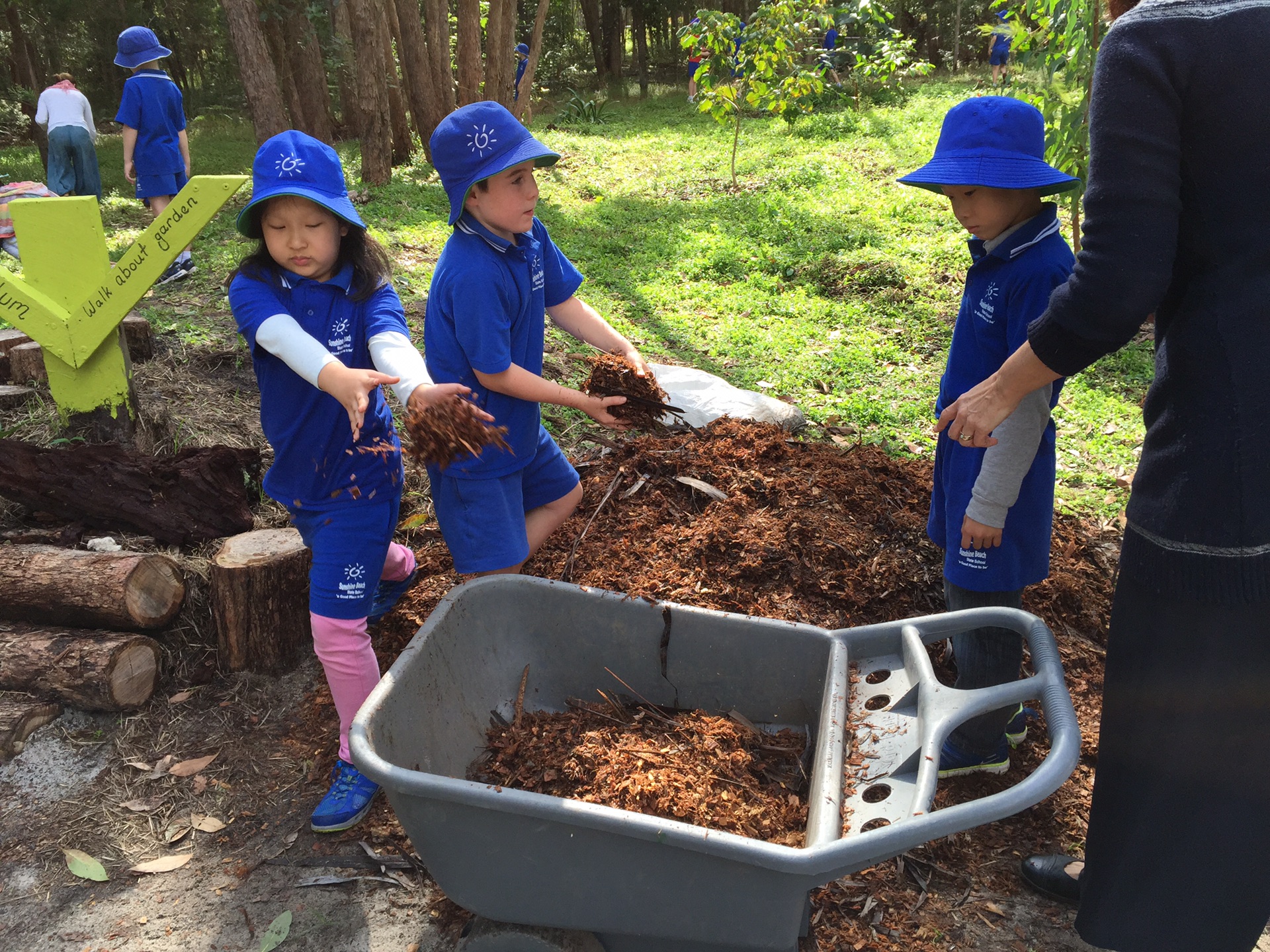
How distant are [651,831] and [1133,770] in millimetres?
1039

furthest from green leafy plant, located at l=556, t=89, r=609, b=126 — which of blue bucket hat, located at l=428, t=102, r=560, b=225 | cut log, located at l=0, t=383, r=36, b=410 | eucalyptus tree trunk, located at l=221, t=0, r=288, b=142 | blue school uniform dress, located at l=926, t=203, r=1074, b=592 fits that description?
blue school uniform dress, located at l=926, t=203, r=1074, b=592

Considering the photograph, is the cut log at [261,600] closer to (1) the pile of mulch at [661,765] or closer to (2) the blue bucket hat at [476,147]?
(1) the pile of mulch at [661,765]

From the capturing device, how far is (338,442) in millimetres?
2873

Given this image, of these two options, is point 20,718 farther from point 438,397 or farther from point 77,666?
point 438,397

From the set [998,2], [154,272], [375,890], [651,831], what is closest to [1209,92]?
[651,831]

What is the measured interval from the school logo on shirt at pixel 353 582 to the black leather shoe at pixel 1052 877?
2077 mm

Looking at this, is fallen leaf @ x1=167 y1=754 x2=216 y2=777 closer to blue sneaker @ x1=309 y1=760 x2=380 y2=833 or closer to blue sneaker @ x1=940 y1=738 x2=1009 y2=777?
blue sneaker @ x1=309 y1=760 x2=380 y2=833

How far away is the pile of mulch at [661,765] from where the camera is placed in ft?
6.99

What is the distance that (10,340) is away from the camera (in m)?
5.15

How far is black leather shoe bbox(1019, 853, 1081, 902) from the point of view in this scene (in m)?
2.51

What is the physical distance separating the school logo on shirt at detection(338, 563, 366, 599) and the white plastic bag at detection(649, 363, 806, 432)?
2.20 m

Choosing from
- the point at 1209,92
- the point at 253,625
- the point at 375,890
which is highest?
the point at 1209,92

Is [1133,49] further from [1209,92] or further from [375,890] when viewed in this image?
[375,890]

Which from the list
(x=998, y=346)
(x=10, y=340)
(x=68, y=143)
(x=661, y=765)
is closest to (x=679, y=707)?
(x=661, y=765)
